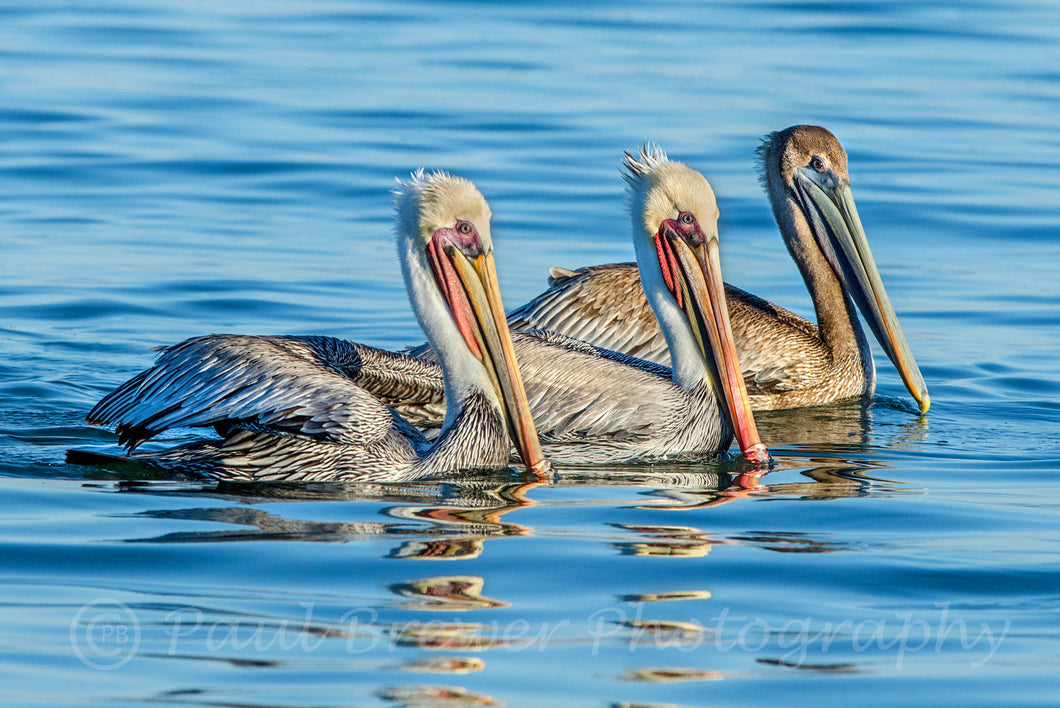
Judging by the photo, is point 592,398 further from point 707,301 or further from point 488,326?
point 488,326

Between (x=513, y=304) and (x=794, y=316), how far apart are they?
5.98ft

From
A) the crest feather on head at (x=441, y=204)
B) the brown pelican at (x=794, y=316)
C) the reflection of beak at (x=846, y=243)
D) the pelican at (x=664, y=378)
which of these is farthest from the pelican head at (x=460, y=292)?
the reflection of beak at (x=846, y=243)

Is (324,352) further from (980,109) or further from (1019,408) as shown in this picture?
(980,109)

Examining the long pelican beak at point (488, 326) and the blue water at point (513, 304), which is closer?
the blue water at point (513, 304)

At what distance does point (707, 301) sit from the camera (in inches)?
277

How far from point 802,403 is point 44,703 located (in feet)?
17.7

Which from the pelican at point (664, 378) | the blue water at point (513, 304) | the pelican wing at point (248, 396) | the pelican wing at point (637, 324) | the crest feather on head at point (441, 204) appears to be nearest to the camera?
the blue water at point (513, 304)

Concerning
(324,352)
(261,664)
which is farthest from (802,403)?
(261,664)

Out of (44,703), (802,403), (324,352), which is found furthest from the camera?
(802,403)

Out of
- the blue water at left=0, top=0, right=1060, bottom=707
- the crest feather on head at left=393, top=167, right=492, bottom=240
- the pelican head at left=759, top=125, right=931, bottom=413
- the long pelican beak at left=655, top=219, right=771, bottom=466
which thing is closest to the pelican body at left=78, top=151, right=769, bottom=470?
the long pelican beak at left=655, top=219, right=771, bottom=466

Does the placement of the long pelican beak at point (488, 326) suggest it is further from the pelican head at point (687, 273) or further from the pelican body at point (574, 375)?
the pelican head at point (687, 273)

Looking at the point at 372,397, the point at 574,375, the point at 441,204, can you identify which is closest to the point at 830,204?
the point at 574,375

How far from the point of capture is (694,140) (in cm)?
1375

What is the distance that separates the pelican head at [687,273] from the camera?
22.8 ft
